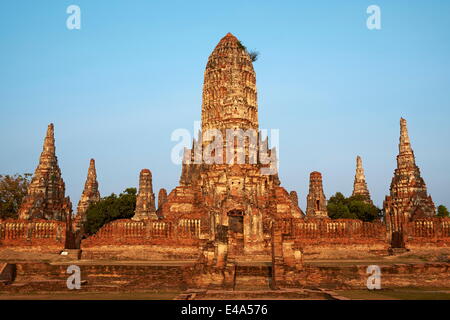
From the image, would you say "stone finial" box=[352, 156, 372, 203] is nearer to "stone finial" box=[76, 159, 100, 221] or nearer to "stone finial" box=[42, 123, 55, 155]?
"stone finial" box=[76, 159, 100, 221]

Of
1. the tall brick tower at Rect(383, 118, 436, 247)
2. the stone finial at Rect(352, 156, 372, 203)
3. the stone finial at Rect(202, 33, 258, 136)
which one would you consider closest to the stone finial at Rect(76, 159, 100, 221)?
the stone finial at Rect(202, 33, 258, 136)

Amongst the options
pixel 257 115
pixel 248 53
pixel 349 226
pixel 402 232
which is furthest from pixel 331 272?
pixel 248 53

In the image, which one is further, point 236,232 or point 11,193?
point 11,193

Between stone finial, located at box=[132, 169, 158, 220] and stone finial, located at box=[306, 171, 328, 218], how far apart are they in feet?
36.5

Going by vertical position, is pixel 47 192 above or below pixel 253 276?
above

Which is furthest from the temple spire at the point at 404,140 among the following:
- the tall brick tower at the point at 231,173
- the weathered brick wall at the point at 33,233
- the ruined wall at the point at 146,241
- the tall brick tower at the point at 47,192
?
the tall brick tower at the point at 47,192

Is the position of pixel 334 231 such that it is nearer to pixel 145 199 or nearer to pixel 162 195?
pixel 145 199

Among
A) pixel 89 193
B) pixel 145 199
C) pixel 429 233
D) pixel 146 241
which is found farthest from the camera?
pixel 89 193

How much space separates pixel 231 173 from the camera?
104ft

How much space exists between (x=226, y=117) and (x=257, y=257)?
13418 mm

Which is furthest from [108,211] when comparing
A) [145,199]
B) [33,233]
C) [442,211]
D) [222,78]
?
[442,211]

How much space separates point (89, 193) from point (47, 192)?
10.2 metres

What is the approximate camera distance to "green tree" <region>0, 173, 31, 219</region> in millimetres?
39469
